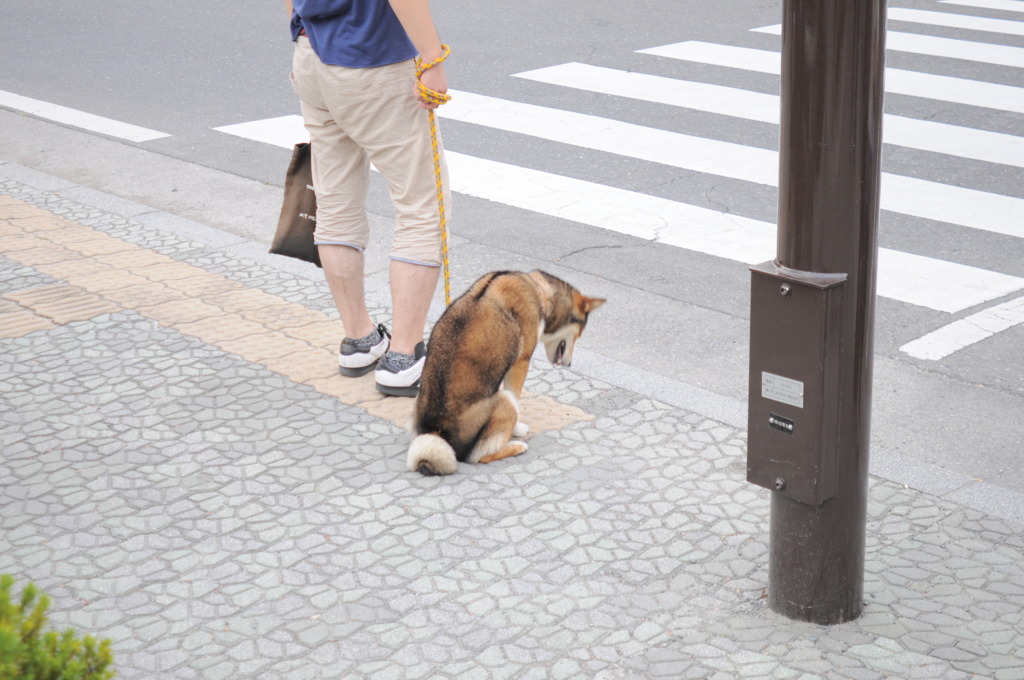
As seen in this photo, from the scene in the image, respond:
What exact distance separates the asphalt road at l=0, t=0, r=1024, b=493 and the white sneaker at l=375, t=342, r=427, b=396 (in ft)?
3.27

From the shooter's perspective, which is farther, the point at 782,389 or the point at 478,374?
the point at 478,374

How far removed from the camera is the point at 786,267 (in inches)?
132

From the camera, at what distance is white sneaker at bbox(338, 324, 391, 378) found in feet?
17.6

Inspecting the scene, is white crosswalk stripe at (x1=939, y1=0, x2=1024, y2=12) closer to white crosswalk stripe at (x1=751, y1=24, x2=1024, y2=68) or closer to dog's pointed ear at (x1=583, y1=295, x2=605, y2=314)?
white crosswalk stripe at (x1=751, y1=24, x2=1024, y2=68)

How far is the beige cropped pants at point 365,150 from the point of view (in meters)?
4.86

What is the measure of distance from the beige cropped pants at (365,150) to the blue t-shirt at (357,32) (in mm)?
42

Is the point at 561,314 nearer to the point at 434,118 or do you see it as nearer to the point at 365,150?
the point at 434,118

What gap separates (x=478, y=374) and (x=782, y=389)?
1.34 m

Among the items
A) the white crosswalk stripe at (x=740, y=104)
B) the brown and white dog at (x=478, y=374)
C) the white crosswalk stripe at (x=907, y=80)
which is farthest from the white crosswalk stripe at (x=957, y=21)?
the brown and white dog at (x=478, y=374)

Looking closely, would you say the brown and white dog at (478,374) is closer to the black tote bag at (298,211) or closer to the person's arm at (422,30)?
the person's arm at (422,30)

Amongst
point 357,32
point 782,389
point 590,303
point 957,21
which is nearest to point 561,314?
point 590,303

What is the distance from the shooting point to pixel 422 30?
15.1 feet

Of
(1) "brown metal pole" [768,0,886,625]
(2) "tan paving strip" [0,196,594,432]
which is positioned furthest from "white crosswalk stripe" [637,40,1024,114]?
(1) "brown metal pole" [768,0,886,625]

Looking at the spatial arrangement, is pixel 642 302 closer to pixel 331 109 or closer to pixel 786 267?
pixel 331 109
